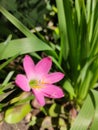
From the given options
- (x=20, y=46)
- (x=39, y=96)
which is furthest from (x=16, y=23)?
(x=39, y=96)

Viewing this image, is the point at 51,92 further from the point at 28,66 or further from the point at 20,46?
the point at 20,46

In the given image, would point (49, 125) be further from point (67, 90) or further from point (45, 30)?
point (45, 30)

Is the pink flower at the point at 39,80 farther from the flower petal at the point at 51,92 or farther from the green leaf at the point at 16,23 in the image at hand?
the green leaf at the point at 16,23

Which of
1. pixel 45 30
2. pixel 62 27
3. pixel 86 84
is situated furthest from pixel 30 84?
pixel 45 30

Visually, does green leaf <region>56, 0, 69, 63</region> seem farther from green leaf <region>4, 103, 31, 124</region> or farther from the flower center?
the flower center

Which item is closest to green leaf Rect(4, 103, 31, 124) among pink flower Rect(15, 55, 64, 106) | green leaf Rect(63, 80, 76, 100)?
green leaf Rect(63, 80, 76, 100)

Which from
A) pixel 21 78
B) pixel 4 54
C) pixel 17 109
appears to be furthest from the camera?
pixel 17 109

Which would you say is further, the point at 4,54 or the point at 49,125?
the point at 49,125

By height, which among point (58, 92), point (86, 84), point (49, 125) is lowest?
point (49, 125)
